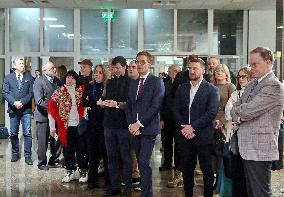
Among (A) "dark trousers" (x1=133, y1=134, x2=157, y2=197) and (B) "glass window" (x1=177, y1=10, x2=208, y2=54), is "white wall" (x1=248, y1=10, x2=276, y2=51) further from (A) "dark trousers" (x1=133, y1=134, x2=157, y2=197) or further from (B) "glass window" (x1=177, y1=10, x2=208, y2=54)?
(A) "dark trousers" (x1=133, y1=134, x2=157, y2=197)

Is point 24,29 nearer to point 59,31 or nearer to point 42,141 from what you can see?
point 59,31

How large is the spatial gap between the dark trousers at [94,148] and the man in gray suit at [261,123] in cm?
242

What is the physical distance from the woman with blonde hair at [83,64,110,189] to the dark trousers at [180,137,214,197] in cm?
135

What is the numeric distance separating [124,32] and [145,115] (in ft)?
26.8

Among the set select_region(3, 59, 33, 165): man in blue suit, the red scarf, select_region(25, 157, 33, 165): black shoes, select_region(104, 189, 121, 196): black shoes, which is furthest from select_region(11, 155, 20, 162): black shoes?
select_region(104, 189, 121, 196): black shoes

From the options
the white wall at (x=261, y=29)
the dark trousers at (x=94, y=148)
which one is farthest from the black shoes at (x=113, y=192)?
the white wall at (x=261, y=29)

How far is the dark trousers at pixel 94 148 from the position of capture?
18.1 ft

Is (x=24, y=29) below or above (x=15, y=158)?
above

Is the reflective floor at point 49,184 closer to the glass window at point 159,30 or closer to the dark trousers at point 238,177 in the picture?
the dark trousers at point 238,177

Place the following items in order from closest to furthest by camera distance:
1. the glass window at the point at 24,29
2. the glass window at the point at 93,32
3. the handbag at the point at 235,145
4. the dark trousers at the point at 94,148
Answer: the handbag at the point at 235,145, the dark trousers at the point at 94,148, the glass window at the point at 24,29, the glass window at the point at 93,32

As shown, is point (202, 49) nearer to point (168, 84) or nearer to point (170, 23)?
point (170, 23)

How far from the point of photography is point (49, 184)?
19.3 ft

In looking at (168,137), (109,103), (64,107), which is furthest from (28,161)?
(109,103)

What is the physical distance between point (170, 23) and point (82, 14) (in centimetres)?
254
